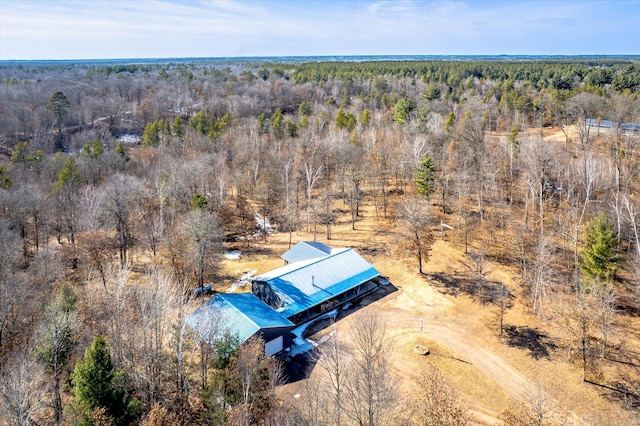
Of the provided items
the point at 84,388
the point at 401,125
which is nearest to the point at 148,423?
the point at 84,388

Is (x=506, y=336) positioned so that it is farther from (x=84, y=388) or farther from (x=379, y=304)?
(x=84, y=388)

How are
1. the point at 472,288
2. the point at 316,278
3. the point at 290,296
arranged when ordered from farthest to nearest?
the point at 472,288 → the point at 316,278 → the point at 290,296

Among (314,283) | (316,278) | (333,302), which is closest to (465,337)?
(333,302)

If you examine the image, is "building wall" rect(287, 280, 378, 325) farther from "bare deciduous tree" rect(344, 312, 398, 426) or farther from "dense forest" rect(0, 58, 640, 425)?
"bare deciduous tree" rect(344, 312, 398, 426)

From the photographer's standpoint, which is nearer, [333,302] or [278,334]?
[278,334]

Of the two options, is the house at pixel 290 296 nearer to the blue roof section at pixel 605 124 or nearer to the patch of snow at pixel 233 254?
the patch of snow at pixel 233 254

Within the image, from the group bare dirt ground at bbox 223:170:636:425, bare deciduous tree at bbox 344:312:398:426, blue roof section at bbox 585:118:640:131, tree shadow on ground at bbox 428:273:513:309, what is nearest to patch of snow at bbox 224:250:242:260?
bare dirt ground at bbox 223:170:636:425

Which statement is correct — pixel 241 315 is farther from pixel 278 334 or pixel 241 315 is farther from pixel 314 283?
pixel 314 283
